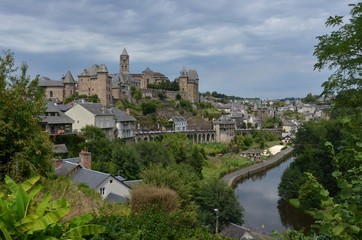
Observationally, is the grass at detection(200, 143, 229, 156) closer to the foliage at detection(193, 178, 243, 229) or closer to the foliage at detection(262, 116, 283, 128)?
the foliage at detection(193, 178, 243, 229)

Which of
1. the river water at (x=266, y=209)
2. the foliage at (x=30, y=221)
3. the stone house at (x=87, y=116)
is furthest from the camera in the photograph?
the stone house at (x=87, y=116)

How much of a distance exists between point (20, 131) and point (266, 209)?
29306 millimetres

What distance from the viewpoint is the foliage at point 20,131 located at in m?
12.1

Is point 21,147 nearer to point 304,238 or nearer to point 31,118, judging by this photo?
point 31,118

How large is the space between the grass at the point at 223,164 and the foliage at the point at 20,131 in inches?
1543

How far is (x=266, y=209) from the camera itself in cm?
3659

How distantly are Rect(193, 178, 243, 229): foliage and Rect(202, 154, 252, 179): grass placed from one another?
2511cm

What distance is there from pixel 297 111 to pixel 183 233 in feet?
645

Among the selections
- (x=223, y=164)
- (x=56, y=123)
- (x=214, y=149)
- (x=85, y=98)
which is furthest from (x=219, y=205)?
(x=85, y=98)

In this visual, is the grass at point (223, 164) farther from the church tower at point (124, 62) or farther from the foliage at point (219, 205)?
the church tower at point (124, 62)

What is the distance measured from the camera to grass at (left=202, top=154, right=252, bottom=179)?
54.3 metres

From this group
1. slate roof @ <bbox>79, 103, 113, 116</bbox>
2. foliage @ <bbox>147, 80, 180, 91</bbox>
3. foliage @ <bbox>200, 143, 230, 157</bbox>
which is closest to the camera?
slate roof @ <bbox>79, 103, 113, 116</bbox>

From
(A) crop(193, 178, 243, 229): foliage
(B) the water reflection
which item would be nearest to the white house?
(B) the water reflection

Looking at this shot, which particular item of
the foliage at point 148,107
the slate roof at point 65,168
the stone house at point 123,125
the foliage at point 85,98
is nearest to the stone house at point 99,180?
the slate roof at point 65,168
